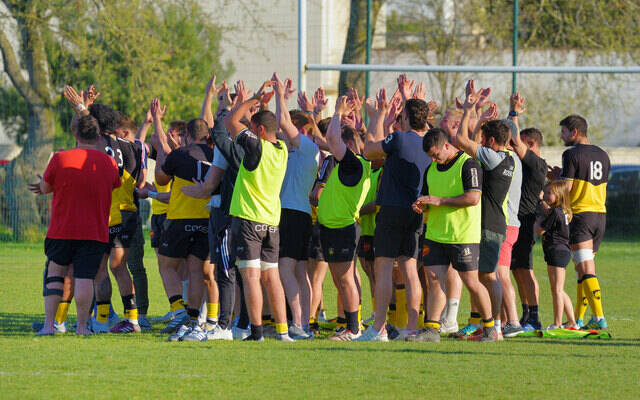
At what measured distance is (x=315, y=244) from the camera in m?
8.92

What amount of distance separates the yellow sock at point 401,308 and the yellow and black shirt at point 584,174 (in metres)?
1.98

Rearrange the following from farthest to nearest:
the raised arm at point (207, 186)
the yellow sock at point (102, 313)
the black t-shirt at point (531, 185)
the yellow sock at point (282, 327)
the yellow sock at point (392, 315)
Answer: the black t-shirt at point (531, 185), the yellow sock at point (392, 315), the yellow sock at point (102, 313), the raised arm at point (207, 186), the yellow sock at point (282, 327)

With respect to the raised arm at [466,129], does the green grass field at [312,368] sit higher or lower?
lower

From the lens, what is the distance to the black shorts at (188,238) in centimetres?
874

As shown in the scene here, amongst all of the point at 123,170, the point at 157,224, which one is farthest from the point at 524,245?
the point at 123,170

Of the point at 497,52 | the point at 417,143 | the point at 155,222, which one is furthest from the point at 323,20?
the point at 417,143

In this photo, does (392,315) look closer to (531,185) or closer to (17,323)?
(531,185)

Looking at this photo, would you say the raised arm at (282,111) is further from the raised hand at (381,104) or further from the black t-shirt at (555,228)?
the black t-shirt at (555,228)

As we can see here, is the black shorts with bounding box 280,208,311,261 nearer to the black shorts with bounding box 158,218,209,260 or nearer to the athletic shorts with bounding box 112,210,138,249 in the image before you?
the black shorts with bounding box 158,218,209,260

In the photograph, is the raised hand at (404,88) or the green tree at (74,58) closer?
the raised hand at (404,88)

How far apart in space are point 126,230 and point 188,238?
0.65 meters

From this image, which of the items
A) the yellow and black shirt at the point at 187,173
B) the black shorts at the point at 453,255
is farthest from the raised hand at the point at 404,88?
the yellow and black shirt at the point at 187,173

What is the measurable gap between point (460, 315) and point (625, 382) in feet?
14.0

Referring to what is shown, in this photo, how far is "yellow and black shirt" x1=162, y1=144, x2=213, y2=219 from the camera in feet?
28.0
